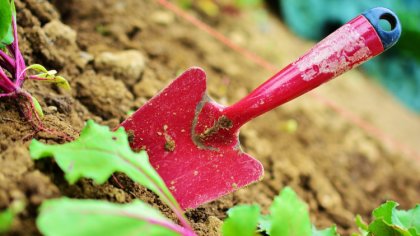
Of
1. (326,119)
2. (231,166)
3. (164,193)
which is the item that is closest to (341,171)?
(326,119)

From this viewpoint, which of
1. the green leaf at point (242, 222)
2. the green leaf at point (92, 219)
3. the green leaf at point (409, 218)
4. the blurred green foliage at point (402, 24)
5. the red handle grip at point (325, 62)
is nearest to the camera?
the green leaf at point (92, 219)

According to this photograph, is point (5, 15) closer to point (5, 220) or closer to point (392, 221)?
point (5, 220)

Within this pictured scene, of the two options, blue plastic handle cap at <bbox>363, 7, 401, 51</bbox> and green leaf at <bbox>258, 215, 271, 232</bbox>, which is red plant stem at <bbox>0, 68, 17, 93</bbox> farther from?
blue plastic handle cap at <bbox>363, 7, 401, 51</bbox>

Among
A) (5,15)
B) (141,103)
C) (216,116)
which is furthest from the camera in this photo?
(141,103)

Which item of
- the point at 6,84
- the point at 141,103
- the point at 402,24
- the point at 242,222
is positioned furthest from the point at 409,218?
the point at 402,24

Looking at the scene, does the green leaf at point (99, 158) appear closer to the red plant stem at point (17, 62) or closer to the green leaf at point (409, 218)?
the red plant stem at point (17, 62)

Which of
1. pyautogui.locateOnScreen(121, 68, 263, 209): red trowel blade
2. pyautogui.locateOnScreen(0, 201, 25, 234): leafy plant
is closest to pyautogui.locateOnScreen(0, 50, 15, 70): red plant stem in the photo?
pyautogui.locateOnScreen(121, 68, 263, 209): red trowel blade

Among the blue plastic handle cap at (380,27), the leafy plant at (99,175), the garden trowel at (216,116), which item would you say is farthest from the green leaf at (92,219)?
the blue plastic handle cap at (380,27)

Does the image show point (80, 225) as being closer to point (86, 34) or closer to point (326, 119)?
point (86, 34)

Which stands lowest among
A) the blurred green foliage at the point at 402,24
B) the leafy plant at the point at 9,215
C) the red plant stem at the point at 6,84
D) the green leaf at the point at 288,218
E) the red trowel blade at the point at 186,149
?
the blurred green foliage at the point at 402,24
